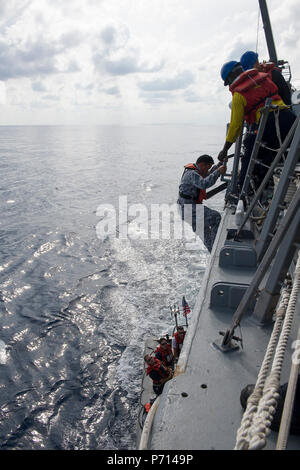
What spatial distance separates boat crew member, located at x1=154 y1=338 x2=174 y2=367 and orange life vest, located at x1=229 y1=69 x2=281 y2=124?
417 cm

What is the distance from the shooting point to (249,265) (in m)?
4.01

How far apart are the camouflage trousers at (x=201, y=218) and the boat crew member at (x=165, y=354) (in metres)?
3.01

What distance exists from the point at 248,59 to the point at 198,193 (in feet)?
8.79

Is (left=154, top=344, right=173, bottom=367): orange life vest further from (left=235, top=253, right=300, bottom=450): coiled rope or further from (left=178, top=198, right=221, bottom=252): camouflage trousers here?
(left=235, top=253, right=300, bottom=450): coiled rope

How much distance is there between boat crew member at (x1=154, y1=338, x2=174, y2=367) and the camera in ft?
16.1

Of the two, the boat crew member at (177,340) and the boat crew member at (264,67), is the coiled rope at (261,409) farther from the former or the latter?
the boat crew member at (264,67)

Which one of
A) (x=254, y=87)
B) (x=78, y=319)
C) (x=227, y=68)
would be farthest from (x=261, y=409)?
(x=78, y=319)

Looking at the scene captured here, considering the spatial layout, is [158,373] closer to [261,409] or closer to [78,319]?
[261,409]

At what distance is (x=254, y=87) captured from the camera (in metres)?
4.82

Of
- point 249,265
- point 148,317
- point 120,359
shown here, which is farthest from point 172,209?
point 249,265
